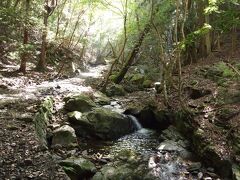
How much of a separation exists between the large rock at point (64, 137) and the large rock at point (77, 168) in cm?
161

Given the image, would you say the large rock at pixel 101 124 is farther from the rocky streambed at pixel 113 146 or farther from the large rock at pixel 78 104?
the large rock at pixel 78 104

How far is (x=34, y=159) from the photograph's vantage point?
290 inches

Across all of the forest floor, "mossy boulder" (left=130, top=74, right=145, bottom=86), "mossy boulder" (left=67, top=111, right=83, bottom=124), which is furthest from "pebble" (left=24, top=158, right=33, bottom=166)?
"mossy boulder" (left=130, top=74, right=145, bottom=86)

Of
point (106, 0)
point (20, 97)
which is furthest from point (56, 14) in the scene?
point (20, 97)

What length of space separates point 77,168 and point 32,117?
2577mm

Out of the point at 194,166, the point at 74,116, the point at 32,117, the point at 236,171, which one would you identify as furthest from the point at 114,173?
the point at 74,116

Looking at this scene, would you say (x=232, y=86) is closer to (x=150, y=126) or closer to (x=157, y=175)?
(x=150, y=126)

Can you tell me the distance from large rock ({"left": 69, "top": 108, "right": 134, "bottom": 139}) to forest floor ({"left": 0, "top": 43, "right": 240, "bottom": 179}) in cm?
194

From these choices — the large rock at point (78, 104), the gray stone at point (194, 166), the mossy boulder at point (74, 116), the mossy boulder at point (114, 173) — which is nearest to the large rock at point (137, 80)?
the large rock at point (78, 104)

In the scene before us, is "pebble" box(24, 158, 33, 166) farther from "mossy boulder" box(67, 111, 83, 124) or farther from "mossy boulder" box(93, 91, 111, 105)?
"mossy boulder" box(93, 91, 111, 105)

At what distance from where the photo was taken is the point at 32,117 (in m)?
9.75

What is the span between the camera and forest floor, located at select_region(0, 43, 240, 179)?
6992 millimetres

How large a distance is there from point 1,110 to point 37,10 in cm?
792

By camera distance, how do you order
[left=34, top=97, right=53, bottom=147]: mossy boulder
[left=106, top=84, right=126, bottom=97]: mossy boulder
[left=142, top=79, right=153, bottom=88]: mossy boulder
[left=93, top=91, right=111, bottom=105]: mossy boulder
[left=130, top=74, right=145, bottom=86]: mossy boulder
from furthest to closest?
[left=130, top=74, right=145, bottom=86]: mossy boulder → [left=142, top=79, right=153, bottom=88]: mossy boulder → [left=106, top=84, right=126, bottom=97]: mossy boulder → [left=93, top=91, right=111, bottom=105]: mossy boulder → [left=34, top=97, right=53, bottom=147]: mossy boulder
